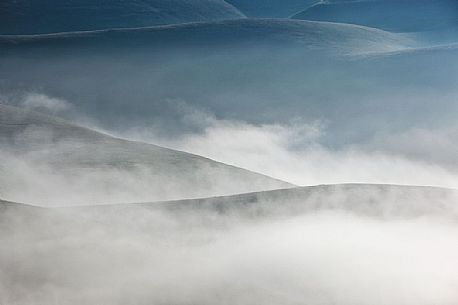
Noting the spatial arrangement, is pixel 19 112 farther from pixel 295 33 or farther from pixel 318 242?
pixel 295 33

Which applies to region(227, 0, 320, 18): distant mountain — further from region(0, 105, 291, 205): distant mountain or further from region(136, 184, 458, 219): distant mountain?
region(136, 184, 458, 219): distant mountain

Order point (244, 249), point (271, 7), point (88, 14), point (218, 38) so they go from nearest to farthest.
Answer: point (244, 249) < point (218, 38) < point (88, 14) < point (271, 7)

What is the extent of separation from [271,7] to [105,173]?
128764mm

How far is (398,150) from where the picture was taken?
203 feet

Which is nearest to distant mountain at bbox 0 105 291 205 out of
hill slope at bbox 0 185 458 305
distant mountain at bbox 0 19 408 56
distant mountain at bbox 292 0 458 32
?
hill slope at bbox 0 185 458 305

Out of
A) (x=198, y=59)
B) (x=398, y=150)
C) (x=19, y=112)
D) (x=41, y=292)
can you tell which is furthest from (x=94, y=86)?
(x=41, y=292)

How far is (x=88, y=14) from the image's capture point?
377ft

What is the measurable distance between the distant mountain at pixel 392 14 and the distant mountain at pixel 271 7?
7554mm

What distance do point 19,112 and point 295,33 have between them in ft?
154

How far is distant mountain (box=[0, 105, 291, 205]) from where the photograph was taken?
33.7 meters

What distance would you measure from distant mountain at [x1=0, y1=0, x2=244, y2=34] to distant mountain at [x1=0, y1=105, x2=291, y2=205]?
69439 millimetres

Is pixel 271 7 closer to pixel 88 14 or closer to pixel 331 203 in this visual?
pixel 88 14

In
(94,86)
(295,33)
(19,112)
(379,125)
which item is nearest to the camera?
(19,112)

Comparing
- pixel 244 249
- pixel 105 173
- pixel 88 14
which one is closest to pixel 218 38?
pixel 88 14
